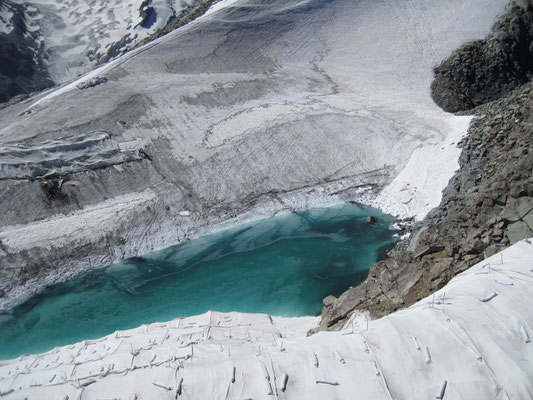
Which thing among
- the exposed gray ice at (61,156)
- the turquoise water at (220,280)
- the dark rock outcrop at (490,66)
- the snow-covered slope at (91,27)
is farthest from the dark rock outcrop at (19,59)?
the dark rock outcrop at (490,66)

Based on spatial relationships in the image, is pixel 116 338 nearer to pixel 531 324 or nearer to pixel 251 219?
pixel 251 219

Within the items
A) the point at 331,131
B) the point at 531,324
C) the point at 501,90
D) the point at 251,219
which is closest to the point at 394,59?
the point at 501,90

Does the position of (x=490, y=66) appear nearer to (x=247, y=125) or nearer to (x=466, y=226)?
(x=247, y=125)

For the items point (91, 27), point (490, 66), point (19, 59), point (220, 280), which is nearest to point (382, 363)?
point (220, 280)

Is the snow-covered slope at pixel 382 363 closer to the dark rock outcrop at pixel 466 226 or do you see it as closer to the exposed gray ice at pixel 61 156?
the dark rock outcrop at pixel 466 226

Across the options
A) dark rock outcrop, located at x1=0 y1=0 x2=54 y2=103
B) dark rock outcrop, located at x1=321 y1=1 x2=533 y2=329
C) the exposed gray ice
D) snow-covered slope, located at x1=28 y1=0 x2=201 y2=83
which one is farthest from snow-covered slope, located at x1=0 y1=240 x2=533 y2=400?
snow-covered slope, located at x1=28 y1=0 x2=201 y2=83

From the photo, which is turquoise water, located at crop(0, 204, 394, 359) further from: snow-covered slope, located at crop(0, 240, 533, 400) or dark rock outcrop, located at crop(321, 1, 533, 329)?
snow-covered slope, located at crop(0, 240, 533, 400)
